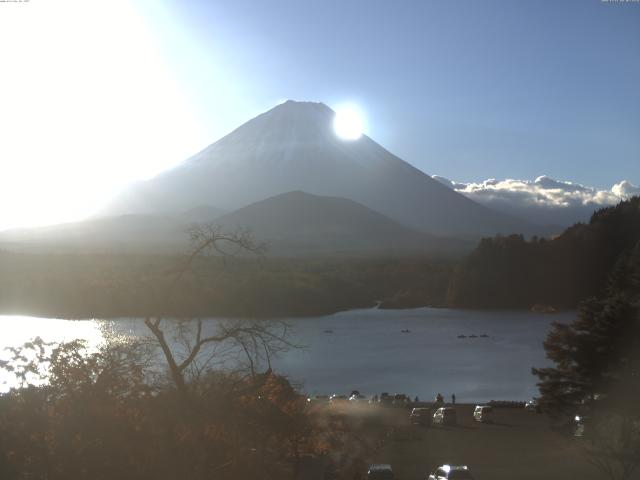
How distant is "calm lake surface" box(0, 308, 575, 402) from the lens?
17.9m

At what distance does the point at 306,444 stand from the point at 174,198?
7466cm

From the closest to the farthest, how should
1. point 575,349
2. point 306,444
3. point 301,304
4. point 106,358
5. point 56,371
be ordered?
point 56,371 → point 106,358 → point 306,444 → point 575,349 → point 301,304

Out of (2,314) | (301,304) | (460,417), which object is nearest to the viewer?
(460,417)

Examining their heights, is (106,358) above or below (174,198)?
below

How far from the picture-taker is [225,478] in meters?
3.24

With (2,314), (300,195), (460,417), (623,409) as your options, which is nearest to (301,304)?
(2,314)

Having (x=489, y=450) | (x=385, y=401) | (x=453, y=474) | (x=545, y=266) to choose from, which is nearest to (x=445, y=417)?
(x=489, y=450)

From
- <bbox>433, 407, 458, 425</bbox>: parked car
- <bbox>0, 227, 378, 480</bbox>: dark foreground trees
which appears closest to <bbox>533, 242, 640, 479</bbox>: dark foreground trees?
<bbox>433, 407, 458, 425</bbox>: parked car

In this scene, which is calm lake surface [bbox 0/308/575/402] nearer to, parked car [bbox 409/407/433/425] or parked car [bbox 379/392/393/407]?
parked car [bbox 379/392/393/407]

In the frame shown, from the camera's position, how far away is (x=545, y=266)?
41.3 m

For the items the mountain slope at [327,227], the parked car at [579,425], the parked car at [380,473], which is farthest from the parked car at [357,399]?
the mountain slope at [327,227]

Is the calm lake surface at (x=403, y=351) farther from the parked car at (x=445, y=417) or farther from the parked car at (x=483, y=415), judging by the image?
the parked car at (x=483, y=415)

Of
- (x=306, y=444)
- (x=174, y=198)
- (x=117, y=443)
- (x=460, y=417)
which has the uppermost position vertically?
(x=174, y=198)

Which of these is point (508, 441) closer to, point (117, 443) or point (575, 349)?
point (575, 349)
